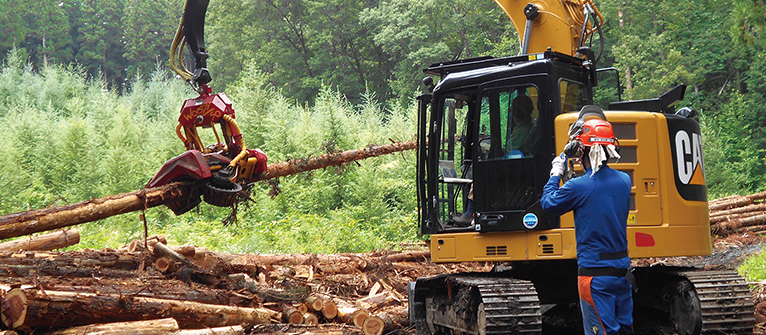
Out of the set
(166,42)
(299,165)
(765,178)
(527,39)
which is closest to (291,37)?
(166,42)

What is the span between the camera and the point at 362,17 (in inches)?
1433

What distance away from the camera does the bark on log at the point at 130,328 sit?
17.9 ft

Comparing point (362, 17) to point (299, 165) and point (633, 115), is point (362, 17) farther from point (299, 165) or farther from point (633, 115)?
Result: point (633, 115)

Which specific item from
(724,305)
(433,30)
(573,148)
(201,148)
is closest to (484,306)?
(573,148)

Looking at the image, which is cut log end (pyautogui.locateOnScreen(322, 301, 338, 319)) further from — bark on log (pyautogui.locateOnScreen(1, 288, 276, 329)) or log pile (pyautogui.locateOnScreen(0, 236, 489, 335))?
bark on log (pyautogui.locateOnScreen(1, 288, 276, 329))

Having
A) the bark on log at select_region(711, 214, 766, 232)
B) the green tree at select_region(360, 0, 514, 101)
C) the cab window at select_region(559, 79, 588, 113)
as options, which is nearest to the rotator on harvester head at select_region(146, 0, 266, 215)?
the cab window at select_region(559, 79, 588, 113)

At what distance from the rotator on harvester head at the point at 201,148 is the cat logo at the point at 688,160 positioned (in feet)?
15.3

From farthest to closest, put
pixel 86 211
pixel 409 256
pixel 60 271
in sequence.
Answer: pixel 409 256 → pixel 60 271 → pixel 86 211

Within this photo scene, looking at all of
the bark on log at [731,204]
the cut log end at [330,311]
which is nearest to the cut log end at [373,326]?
the cut log end at [330,311]

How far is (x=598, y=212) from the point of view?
4062mm

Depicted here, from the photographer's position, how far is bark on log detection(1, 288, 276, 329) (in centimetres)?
525

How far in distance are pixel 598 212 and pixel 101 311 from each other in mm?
4236

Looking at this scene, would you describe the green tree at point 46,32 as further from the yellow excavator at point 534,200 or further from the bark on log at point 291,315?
the yellow excavator at point 534,200

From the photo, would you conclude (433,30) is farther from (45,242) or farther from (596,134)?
(596,134)
